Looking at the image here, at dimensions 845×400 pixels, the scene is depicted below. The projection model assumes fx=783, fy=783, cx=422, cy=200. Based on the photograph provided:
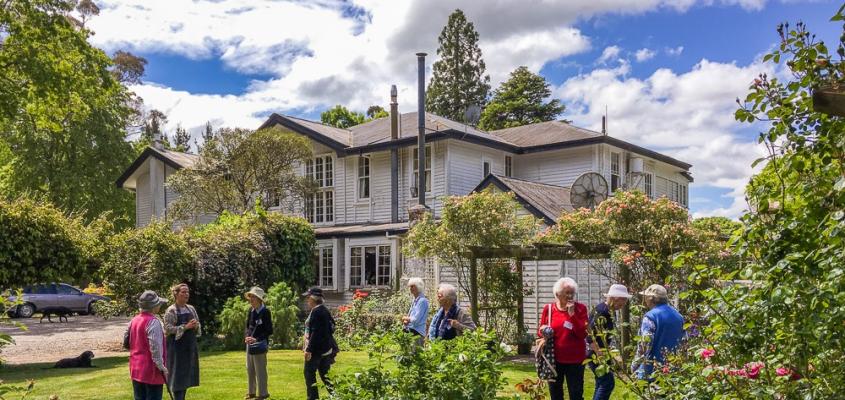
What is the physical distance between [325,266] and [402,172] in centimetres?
465

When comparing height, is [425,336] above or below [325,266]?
above

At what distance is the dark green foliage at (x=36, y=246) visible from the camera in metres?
13.8

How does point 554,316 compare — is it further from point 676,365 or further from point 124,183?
point 124,183

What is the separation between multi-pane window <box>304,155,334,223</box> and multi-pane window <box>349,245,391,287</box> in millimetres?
3030

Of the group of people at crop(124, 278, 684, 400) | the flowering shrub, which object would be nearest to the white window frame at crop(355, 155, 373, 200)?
the group of people at crop(124, 278, 684, 400)

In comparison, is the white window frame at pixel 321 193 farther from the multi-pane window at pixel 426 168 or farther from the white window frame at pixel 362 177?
the multi-pane window at pixel 426 168

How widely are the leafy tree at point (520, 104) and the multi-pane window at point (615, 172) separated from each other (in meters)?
25.6

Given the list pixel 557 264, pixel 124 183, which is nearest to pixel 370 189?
pixel 557 264

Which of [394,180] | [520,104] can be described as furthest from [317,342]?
[520,104]

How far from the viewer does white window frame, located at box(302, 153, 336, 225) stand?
100 feet

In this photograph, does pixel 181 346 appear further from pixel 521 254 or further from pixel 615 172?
pixel 615 172

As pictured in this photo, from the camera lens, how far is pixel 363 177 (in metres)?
29.7

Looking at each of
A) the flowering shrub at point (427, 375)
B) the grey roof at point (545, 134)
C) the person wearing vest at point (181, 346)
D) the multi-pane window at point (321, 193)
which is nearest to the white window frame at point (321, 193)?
the multi-pane window at point (321, 193)

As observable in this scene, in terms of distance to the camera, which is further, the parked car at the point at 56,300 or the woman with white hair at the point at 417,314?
the parked car at the point at 56,300
